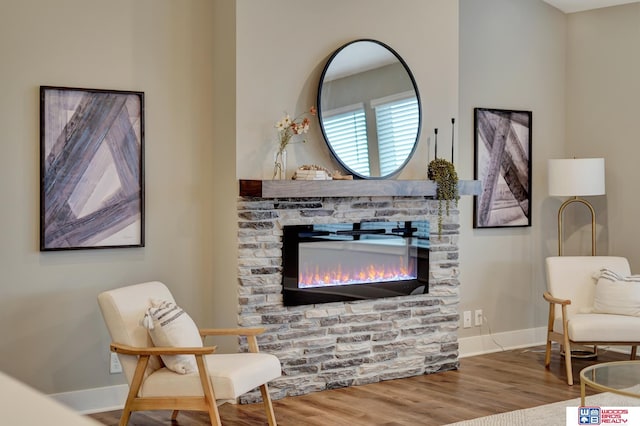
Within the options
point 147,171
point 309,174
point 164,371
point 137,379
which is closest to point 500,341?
point 309,174

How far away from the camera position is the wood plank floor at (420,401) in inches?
173

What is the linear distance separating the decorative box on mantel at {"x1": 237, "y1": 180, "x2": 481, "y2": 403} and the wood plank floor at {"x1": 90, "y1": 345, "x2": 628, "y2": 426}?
135 millimetres

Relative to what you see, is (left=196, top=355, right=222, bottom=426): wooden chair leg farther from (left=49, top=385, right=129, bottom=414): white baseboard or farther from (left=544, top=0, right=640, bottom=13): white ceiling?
(left=544, top=0, right=640, bottom=13): white ceiling

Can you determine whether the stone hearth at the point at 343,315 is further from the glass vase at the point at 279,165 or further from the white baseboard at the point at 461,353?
the white baseboard at the point at 461,353

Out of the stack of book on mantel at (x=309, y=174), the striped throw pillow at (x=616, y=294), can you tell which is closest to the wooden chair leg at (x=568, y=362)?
→ the striped throw pillow at (x=616, y=294)

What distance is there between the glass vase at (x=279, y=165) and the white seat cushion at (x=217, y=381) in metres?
1.36

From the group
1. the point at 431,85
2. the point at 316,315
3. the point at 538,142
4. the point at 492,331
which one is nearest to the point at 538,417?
the point at 316,315

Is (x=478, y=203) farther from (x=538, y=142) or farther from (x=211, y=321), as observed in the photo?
(x=211, y=321)

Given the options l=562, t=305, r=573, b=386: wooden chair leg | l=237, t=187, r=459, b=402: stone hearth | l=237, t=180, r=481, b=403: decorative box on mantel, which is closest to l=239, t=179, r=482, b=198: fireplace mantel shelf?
l=237, t=180, r=481, b=403: decorative box on mantel

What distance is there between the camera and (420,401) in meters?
4.78

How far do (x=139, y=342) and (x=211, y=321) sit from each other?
1.14m

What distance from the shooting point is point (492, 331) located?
6305 mm

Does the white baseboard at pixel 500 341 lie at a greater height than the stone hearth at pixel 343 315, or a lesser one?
lesser

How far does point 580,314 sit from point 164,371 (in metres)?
3.16
